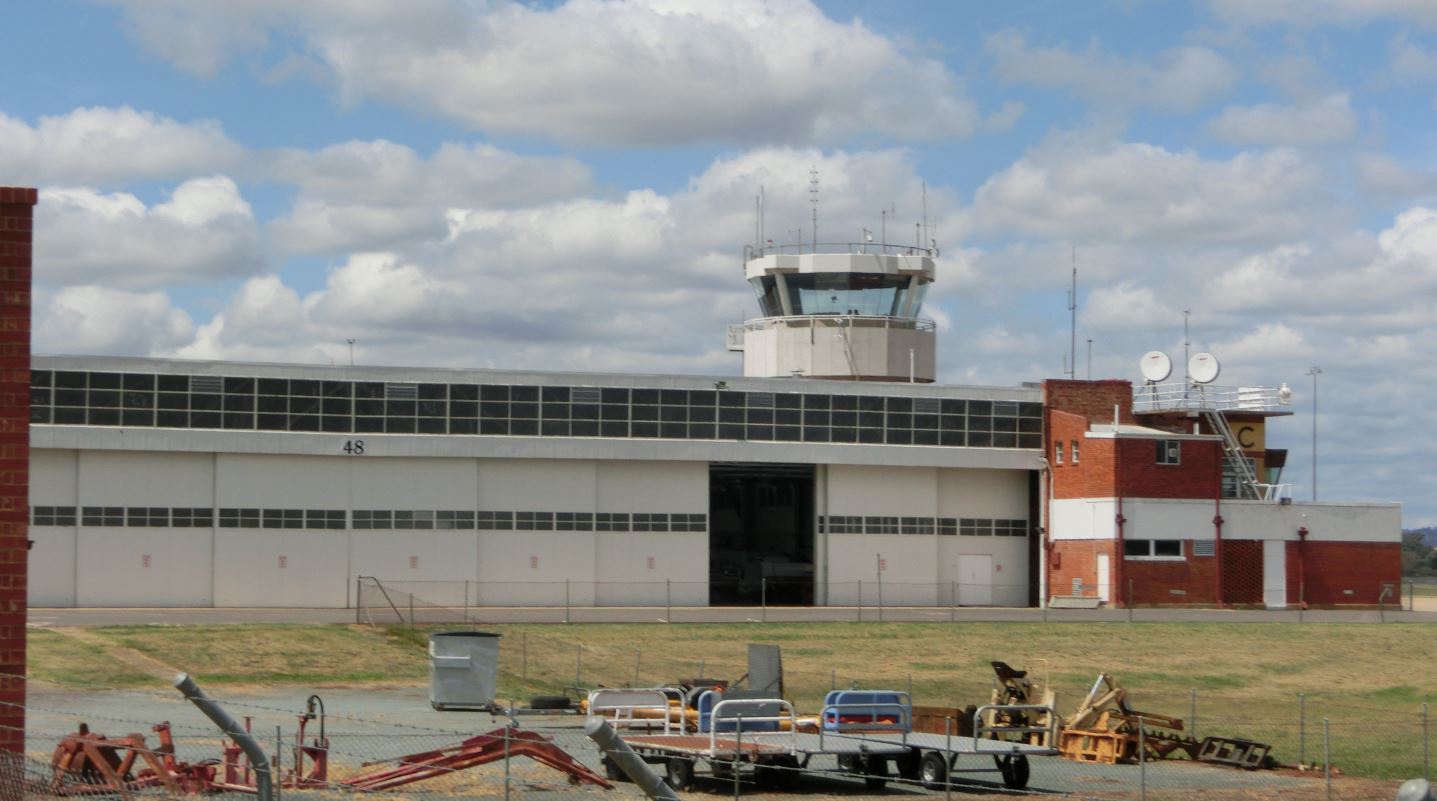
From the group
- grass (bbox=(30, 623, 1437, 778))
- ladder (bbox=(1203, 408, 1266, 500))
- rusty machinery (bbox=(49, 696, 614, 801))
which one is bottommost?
grass (bbox=(30, 623, 1437, 778))

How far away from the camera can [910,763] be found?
25.0 m

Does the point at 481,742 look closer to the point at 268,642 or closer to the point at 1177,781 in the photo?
the point at 1177,781

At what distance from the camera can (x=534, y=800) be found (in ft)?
71.9

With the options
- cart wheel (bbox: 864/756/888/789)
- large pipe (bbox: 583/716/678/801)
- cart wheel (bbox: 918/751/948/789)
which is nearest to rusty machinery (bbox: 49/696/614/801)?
cart wheel (bbox: 864/756/888/789)

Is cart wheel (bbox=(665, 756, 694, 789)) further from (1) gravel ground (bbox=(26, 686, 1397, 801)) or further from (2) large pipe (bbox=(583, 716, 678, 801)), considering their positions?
(2) large pipe (bbox=(583, 716, 678, 801))

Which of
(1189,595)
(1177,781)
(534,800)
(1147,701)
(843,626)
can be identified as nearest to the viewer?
(534,800)

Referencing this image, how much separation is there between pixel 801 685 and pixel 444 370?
25620mm

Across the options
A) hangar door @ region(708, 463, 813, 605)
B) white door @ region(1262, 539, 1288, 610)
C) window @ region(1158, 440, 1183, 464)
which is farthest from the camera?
hangar door @ region(708, 463, 813, 605)

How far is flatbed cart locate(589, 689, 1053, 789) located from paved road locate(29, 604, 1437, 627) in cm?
2846

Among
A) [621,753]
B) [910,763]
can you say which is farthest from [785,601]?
[621,753]

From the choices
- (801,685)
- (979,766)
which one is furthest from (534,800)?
(801,685)

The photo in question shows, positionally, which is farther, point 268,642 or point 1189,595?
point 1189,595

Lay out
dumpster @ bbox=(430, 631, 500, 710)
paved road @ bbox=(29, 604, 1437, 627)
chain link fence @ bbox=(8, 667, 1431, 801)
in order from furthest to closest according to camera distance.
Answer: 1. paved road @ bbox=(29, 604, 1437, 627)
2. dumpster @ bbox=(430, 631, 500, 710)
3. chain link fence @ bbox=(8, 667, 1431, 801)

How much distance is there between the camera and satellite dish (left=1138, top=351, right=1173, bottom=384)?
2911 inches
